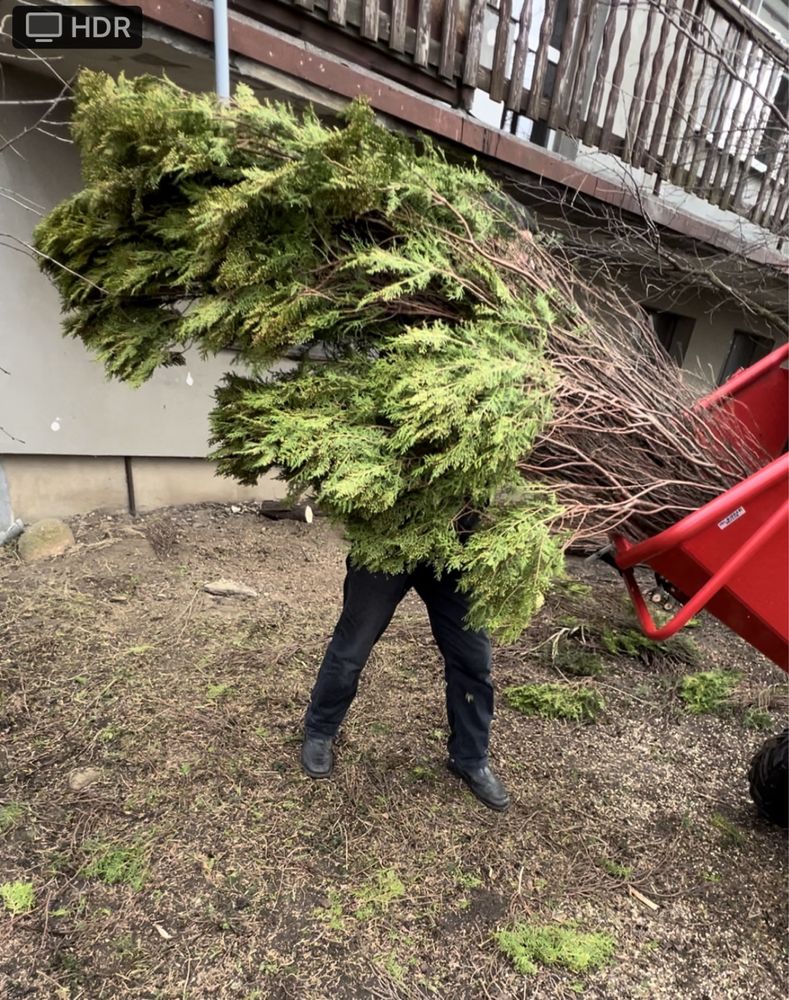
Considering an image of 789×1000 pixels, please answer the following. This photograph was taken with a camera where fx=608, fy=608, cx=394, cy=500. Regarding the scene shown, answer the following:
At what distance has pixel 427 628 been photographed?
4.15 metres

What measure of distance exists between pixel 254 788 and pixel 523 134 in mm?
6414

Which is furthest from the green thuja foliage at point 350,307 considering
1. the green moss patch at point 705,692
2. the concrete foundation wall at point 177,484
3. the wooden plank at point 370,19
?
the concrete foundation wall at point 177,484

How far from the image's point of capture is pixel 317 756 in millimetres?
2656

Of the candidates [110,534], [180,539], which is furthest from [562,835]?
[110,534]

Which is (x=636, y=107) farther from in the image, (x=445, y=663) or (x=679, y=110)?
(x=445, y=663)

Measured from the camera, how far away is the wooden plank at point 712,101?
16.2 ft

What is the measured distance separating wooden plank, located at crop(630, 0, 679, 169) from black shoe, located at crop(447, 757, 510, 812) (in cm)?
471

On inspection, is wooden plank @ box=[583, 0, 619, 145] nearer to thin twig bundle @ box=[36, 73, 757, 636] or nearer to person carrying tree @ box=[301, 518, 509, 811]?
thin twig bundle @ box=[36, 73, 757, 636]

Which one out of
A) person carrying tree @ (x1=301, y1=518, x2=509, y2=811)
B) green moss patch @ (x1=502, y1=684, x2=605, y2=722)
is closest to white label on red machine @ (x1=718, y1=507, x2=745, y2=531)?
person carrying tree @ (x1=301, y1=518, x2=509, y2=811)

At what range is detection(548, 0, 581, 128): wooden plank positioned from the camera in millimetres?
4293

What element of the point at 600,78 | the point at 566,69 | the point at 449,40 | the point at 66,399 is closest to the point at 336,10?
the point at 449,40

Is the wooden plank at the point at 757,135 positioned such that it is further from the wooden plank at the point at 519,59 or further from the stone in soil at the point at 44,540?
the stone in soil at the point at 44,540

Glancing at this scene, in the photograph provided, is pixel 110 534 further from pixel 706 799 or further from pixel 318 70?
pixel 706 799

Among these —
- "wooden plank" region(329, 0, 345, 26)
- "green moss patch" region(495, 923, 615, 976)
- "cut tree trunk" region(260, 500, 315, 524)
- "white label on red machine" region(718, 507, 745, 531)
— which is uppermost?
"wooden plank" region(329, 0, 345, 26)
